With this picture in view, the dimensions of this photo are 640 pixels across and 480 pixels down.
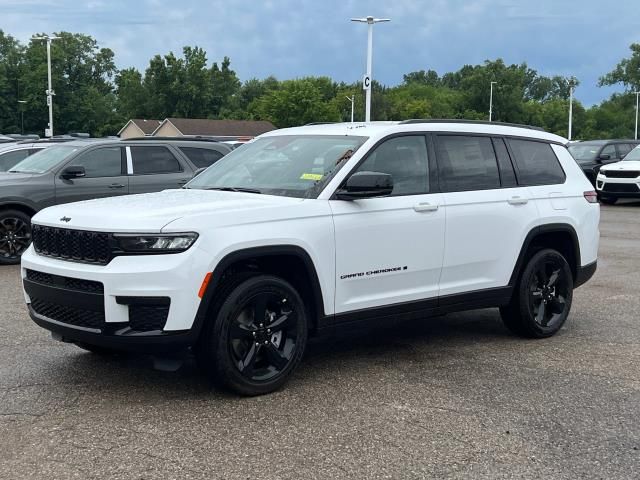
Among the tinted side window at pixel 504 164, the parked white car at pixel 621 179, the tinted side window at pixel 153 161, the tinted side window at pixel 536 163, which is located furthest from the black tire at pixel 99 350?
the parked white car at pixel 621 179

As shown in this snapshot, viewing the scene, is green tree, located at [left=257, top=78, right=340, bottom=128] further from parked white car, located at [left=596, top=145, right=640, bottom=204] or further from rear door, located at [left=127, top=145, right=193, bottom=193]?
rear door, located at [left=127, top=145, right=193, bottom=193]

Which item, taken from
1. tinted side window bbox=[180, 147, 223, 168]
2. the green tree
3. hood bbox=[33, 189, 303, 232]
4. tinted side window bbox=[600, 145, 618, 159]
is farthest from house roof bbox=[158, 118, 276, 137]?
hood bbox=[33, 189, 303, 232]

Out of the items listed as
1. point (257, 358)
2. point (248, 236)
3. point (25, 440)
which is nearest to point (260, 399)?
point (257, 358)

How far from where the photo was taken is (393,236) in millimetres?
5629

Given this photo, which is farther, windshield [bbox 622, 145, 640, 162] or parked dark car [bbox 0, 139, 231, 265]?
windshield [bbox 622, 145, 640, 162]

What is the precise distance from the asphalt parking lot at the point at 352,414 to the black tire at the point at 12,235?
14.3ft

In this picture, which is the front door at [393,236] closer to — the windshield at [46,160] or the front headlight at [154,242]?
the front headlight at [154,242]

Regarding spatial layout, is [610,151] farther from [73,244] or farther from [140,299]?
[140,299]

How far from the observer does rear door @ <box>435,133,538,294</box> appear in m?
6.07

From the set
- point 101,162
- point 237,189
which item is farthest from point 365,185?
point 101,162

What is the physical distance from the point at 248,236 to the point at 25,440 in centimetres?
169

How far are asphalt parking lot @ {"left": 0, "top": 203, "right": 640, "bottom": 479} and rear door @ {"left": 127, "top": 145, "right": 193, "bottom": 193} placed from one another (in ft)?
16.8

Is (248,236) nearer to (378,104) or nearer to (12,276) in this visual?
(12,276)

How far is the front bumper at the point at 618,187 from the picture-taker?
21.7m
